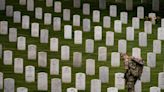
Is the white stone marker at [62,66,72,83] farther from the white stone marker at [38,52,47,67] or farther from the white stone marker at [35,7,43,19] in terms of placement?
the white stone marker at [35,7,43,19]

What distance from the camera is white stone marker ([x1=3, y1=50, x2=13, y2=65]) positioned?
15625 millimetres

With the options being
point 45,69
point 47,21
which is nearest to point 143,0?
point 47,21

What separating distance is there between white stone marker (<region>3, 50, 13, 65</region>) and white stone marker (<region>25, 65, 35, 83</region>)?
1.17 metres

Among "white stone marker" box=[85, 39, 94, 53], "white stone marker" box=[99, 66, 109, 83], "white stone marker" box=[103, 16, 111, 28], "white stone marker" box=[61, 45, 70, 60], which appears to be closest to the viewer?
"white stone marker" box=[99, 66, 109, 83]

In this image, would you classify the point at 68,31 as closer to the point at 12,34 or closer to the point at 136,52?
the point at 12,34

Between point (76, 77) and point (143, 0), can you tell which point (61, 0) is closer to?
point (143, 0)

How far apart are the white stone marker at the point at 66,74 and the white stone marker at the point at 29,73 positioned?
0.71m

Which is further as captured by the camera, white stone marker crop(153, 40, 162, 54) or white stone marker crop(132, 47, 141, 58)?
white stone marker crop(153, 40, 162, 54)

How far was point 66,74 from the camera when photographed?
48.2 ft

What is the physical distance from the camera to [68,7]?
21500 mm

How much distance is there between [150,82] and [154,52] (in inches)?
91.9

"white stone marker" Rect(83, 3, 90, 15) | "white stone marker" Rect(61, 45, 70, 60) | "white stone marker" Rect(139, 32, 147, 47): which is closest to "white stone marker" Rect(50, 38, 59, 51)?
"white stone marker" Rect(61, 45, 70, 60)

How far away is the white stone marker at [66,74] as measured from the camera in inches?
574

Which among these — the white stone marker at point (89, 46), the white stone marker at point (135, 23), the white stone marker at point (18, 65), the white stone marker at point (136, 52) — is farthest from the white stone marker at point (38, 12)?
the white stone marker at point (18, 65)
